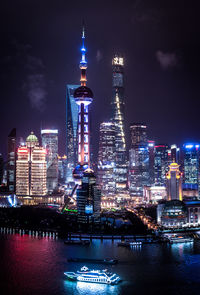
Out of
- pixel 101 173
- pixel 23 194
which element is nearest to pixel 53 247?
pixel 23 194

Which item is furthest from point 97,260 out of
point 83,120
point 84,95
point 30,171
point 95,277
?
point 83,120

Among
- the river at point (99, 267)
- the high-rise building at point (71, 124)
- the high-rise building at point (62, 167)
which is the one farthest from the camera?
the high-rise building at point (71, 124)

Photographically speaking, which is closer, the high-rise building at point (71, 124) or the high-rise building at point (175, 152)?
the high-rise building at point (175, 152)

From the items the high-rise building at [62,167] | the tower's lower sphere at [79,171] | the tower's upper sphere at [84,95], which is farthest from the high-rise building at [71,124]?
the tower's upper sphere at [84,95]

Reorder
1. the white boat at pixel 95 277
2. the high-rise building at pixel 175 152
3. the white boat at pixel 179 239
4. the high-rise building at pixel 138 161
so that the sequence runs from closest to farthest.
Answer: the white boat at pixel 95 277, the white boat at pixel 179 239, the high-rise building at pixel 138 161, the high-rise building at pixel 175 152

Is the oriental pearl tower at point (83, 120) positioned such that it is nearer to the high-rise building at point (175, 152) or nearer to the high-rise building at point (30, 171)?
the high-rise building at point (30, 171)

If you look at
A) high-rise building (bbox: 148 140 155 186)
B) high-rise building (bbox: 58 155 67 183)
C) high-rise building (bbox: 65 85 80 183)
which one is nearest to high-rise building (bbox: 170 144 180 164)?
high-rise building (bbox: 148 140 155 186)

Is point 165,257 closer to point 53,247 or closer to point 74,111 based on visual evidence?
point 53,247
